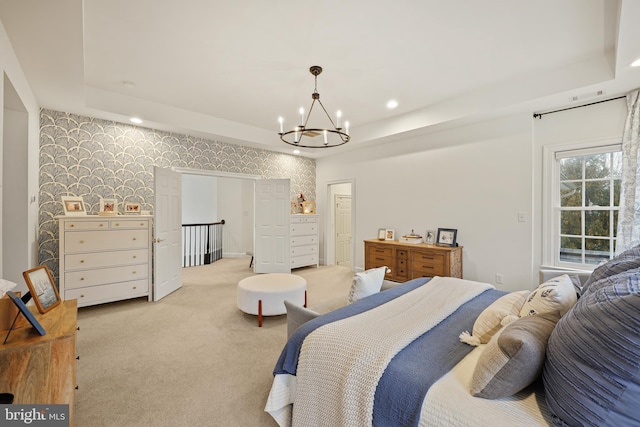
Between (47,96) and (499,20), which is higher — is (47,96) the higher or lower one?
the lower one

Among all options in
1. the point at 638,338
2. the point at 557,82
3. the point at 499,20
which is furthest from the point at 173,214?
the point at 557,82

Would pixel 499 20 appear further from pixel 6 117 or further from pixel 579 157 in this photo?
pixel 6 117

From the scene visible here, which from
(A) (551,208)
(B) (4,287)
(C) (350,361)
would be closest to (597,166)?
(A) (551,208)

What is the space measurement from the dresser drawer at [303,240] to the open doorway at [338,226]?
0.44 m

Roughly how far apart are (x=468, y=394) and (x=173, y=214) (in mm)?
4531

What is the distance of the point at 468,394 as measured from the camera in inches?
44.4

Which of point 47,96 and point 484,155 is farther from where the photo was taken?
point 484,155

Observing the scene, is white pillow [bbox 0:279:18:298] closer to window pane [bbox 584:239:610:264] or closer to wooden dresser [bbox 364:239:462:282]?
wooden dresser [bbox 364:239:462:282]

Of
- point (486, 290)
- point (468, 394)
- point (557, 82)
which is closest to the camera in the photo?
point (468, 394)

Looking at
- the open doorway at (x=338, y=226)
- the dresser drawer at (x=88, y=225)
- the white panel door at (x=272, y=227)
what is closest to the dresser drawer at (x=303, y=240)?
the white panel door at (x=272, y=227)

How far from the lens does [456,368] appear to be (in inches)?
51.0

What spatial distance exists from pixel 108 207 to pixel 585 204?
6115mm

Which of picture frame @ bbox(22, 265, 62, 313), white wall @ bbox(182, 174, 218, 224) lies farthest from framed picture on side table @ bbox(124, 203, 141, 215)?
white wall @ bbox(182, 174, 218, 224)

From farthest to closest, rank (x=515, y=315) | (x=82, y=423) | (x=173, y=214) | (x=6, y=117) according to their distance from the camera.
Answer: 1. (x=173, y=214)
2. (x=6, y=117)
3. (x=82, y=423)
4. (x=515, y=315)
